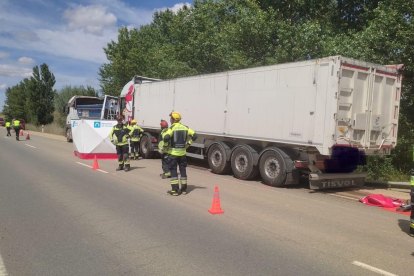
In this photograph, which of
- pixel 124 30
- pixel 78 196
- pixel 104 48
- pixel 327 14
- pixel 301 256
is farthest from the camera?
pixel 104 48

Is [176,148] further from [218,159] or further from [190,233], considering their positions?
[218,159]

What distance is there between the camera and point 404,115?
36.8 feet

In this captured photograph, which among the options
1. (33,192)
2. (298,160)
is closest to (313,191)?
(298,160)

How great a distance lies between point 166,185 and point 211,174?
8.86 feet

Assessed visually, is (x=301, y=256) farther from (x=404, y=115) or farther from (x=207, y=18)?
(x=207, y=18)

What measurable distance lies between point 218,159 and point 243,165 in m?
1.17

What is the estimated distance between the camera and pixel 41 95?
5012 centimetres

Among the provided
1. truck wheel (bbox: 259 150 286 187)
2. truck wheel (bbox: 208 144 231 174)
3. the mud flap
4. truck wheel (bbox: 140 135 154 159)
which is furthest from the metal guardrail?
truck wheel (bbox: 140 135 154 159)

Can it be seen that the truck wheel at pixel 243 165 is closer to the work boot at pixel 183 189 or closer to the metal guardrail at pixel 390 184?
the work boot at pixel 183 189

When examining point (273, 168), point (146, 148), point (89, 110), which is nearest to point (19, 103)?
point (89, 110)

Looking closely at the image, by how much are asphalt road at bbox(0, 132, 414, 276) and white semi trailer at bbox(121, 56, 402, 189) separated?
911 millimetres

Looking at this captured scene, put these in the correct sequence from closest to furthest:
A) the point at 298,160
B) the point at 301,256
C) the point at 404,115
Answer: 1. the point at 301,256
2. the point at 298,160
3. the point at 404,115

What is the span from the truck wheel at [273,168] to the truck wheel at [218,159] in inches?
60.2

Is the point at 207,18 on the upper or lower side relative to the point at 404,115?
upper
